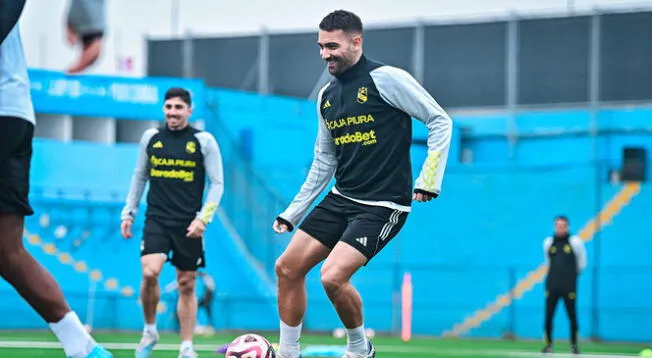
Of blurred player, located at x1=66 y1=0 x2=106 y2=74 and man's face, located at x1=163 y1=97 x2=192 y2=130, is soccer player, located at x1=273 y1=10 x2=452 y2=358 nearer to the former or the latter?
man's face, located at x1=163 y1=97 x2=192 y2=130

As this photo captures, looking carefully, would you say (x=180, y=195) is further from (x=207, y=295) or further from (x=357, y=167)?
(x=207, y=295)

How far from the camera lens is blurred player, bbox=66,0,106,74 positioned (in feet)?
13.0

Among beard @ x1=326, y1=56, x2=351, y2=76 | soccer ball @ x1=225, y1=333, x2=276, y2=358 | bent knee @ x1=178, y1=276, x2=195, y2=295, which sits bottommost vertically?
soccer ball @ x1=225, y1=333, x2=276, y2=358

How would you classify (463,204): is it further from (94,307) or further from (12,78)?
(12,78)

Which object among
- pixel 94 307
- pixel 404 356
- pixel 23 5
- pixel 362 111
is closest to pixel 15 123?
pixel 23 5

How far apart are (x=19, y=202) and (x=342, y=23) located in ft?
8.11

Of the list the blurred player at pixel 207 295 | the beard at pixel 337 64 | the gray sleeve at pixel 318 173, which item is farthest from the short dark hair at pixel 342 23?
the blurred player at pixel 207 295

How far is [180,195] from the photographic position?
31.8ft

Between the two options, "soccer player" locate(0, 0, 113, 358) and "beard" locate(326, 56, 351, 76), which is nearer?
"soccer player" locate(0, 0, 113, 358)

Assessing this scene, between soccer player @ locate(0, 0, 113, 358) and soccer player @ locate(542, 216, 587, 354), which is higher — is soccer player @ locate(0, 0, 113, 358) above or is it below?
above

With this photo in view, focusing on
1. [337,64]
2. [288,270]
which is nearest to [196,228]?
[288,270]

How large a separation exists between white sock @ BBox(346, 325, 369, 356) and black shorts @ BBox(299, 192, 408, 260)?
0.48 metres

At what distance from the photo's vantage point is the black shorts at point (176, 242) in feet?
31.5

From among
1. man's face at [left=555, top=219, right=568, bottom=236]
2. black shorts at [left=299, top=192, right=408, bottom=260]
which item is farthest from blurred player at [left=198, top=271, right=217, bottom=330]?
black shorts at [left=299, top=192, right=408, bottom=260]
